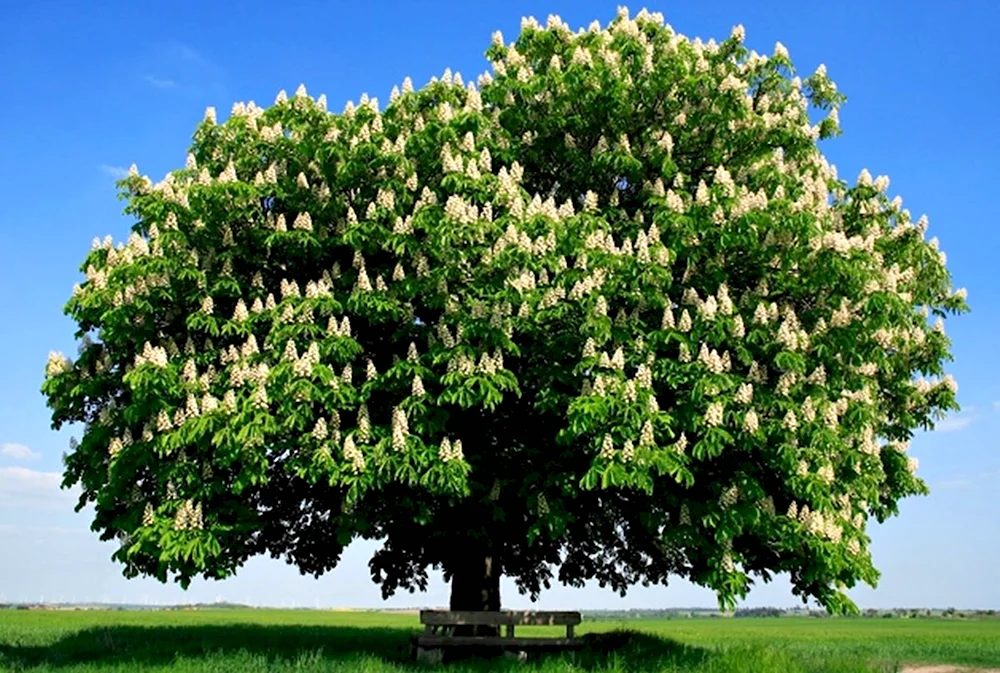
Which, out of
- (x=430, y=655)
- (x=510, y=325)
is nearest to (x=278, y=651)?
(x=430, y=655)

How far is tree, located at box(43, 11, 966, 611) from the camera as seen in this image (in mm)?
15758

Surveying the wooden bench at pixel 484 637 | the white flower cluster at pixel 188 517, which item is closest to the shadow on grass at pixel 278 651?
the wooden bench at pixel 484 637

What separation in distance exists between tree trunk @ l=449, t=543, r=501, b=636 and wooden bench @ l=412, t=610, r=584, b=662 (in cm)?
133

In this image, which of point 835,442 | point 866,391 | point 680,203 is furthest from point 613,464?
point 866,391

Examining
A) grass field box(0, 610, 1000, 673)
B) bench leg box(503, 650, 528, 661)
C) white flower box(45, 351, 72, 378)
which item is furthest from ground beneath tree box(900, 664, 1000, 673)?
white flower box(45, 351, 72, 378)

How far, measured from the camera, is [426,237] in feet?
54.2

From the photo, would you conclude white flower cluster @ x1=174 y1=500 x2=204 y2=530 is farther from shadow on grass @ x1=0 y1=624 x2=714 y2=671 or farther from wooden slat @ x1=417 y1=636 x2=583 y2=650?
wooden slat @ x1=417 y1=636 x2=583 y2=650

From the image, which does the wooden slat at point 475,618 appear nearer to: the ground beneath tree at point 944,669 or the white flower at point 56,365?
the white flower at point 56,365

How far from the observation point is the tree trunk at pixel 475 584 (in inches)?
830

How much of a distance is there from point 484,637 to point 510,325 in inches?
285

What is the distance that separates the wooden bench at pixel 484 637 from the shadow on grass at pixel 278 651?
0.36 meters

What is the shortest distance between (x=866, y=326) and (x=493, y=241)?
6935mm

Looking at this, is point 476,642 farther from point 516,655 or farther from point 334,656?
point 334,656

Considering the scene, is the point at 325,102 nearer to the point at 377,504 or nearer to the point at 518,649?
the point at 377,504
